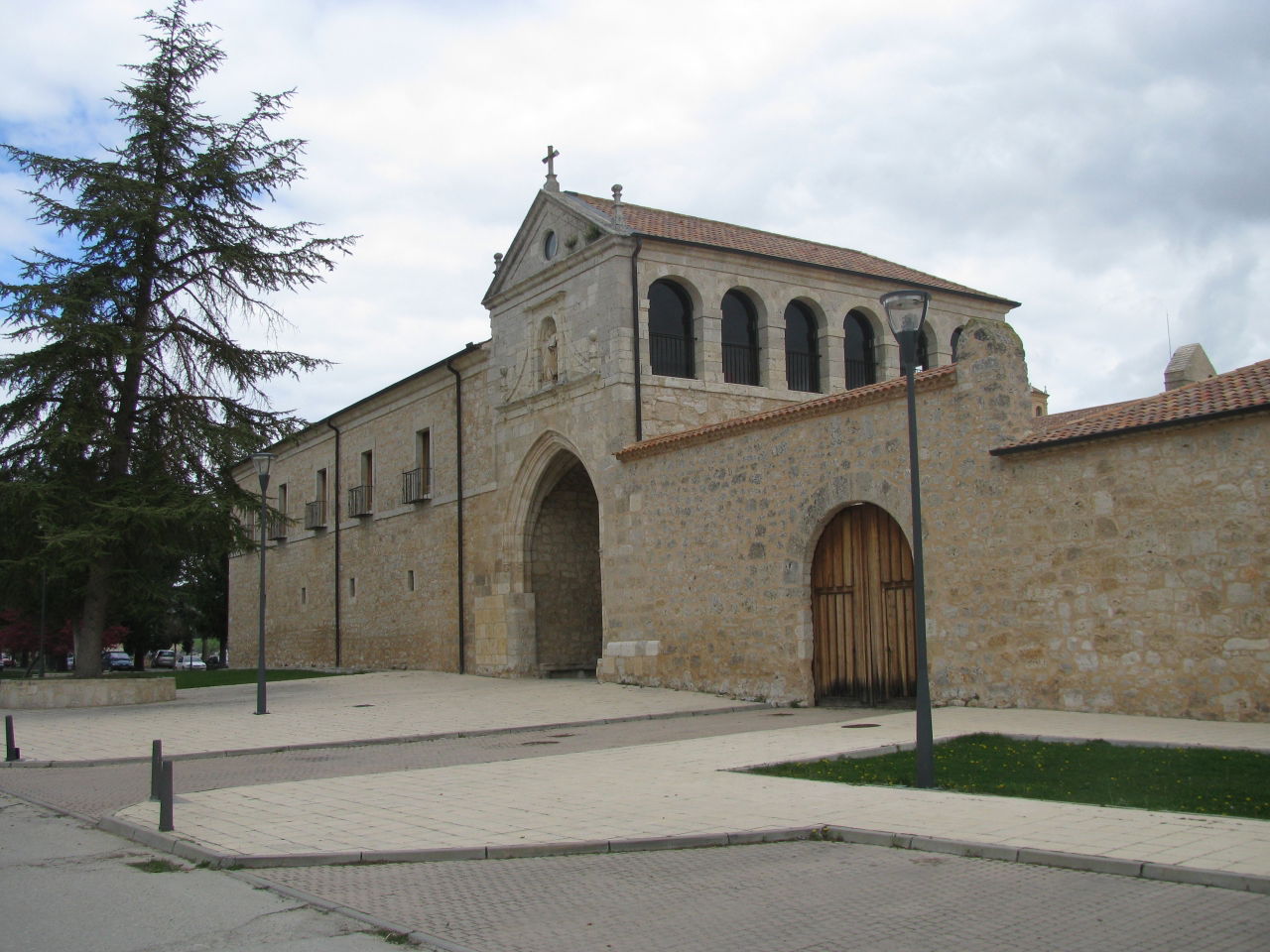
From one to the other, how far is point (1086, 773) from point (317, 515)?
30.8m

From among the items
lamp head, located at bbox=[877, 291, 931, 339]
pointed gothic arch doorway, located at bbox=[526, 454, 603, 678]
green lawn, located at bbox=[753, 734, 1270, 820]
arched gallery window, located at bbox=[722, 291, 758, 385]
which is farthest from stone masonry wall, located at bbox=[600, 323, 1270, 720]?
pointed gothic arch doorway, located at bbox=[526, 454, 603, 678]

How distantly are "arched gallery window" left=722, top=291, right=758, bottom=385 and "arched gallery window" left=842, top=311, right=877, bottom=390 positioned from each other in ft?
7.79

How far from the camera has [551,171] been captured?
24188 mm

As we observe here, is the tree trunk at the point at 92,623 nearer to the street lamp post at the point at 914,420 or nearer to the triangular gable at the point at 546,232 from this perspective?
the triangular gable at the point at 546,232

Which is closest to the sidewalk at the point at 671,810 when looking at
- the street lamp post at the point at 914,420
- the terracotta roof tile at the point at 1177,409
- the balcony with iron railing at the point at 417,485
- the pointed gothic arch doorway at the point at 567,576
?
the street lamp post at the point at 914,420

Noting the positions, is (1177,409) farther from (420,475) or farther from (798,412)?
(420,475)

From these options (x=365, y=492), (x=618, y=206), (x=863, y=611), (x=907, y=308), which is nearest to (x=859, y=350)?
(x=618, y=206)

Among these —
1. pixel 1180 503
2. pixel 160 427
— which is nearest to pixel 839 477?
pixel 1180 503

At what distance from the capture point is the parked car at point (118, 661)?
60162 millimetres

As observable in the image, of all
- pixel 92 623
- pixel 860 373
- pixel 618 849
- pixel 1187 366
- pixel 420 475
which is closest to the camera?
pixel 618 849

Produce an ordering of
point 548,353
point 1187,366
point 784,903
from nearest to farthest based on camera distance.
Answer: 1. point 784,903
2. point 1187,366
3. point 548,353

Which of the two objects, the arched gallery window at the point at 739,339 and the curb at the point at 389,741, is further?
the arched gallery window at the point at 739,339

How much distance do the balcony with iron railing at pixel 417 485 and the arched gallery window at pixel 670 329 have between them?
9.64 meters

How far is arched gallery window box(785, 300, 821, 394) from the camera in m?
23.8
